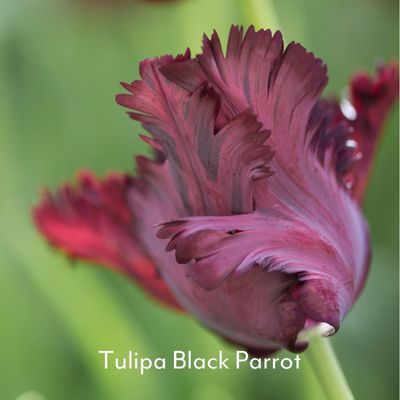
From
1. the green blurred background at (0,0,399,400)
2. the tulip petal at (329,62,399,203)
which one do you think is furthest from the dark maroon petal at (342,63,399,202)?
the green blurred background at (0,0,399,400)

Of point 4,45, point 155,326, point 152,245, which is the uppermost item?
point 4,45

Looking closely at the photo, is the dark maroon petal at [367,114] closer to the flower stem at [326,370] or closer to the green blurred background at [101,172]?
the flower stem at [326,370]

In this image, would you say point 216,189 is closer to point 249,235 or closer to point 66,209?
point 249,235

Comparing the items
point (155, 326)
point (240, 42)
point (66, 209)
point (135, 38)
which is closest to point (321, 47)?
point (135, 38)

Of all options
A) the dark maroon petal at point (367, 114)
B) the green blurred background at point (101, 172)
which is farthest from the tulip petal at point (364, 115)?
the green blurred background at point (101, 172)

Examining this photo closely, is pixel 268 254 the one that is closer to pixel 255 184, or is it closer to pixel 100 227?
pixel 255 184

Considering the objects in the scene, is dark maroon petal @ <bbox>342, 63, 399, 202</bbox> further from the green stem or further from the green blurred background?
the green blurred background
